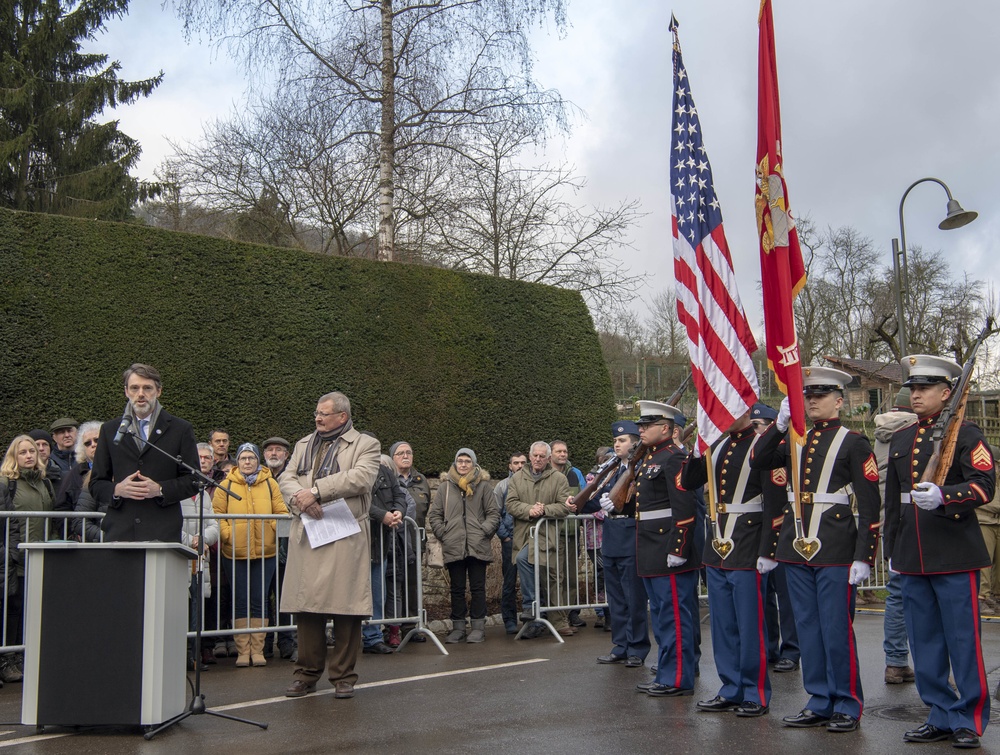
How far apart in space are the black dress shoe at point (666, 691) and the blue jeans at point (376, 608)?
3.26 meters

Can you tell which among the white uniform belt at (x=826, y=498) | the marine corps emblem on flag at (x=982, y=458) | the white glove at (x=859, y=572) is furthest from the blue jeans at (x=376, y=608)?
the marine corps emblem on flag at (x=982, y=458)

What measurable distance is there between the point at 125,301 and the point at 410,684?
700 cm

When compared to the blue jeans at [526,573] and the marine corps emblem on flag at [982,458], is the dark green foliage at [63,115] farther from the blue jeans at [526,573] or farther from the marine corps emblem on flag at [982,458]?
the marine corps emblem on flag at [982,458]

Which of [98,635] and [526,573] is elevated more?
[98,635]

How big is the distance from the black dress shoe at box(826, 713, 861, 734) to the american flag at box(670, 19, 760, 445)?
1797 mm

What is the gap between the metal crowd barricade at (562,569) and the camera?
1077 cm

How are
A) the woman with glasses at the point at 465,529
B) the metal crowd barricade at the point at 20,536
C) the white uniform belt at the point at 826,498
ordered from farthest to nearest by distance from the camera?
the woman with glasses at the point at 465,529
the metal crowd barricade at the point at 20,536
the white uniform belt at the point at 826,498

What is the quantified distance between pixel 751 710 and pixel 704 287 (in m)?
2.83

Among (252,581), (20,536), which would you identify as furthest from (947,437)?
(20,536)

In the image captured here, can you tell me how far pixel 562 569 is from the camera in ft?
37.4

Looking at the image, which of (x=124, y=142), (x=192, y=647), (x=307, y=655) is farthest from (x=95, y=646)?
(x=124, y=142)

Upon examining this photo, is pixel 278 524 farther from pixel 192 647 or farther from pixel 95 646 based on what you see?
pixel 95 646

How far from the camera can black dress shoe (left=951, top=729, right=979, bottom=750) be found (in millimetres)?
5438

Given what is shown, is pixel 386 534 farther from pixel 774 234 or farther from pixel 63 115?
pixel 63 115
